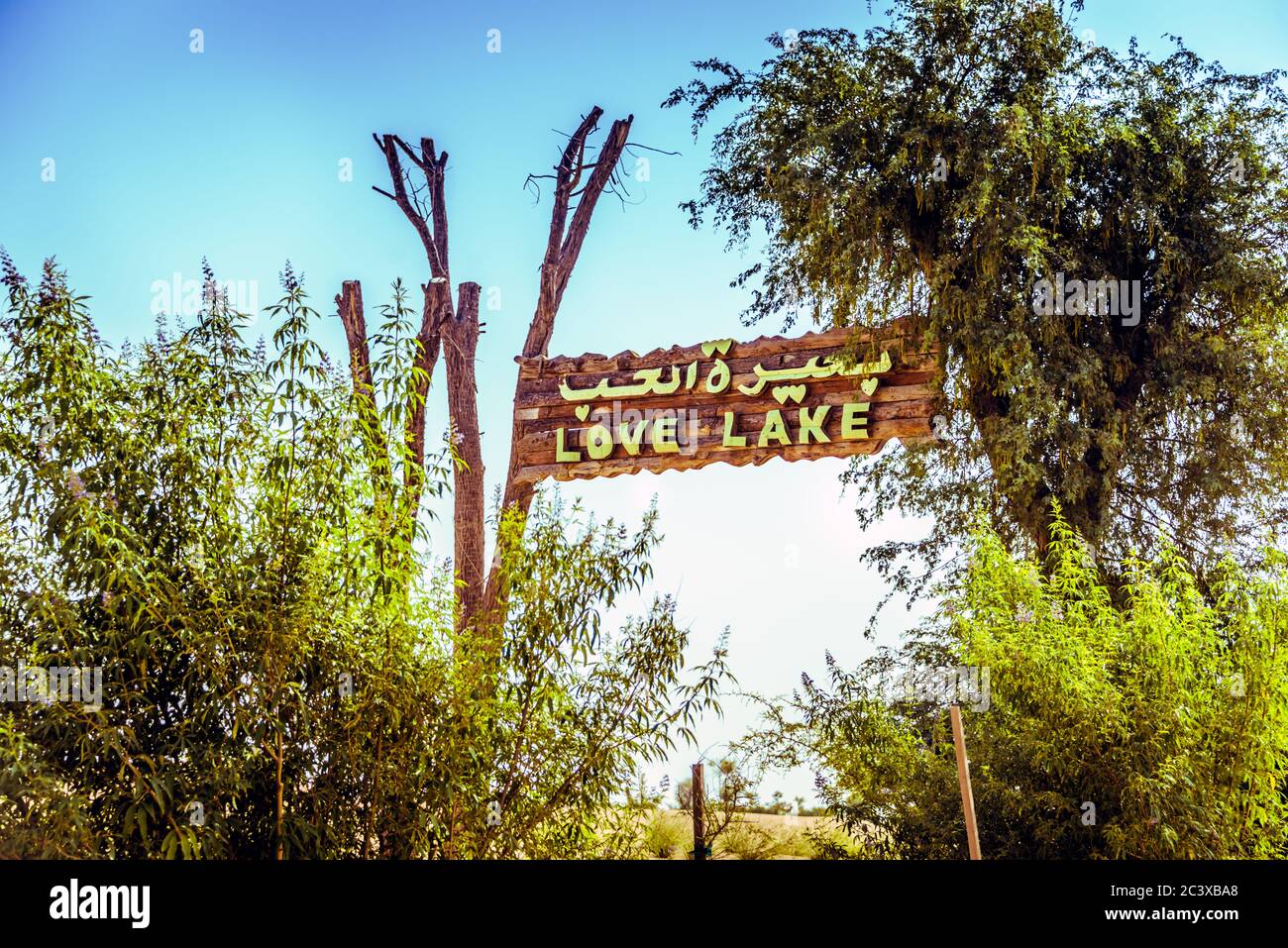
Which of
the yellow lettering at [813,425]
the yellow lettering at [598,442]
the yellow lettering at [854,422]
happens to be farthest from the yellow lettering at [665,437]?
the yellow lettering at [854,422]

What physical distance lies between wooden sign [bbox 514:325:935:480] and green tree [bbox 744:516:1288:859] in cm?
136

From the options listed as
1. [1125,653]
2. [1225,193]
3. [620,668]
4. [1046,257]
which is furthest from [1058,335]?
[620,668]

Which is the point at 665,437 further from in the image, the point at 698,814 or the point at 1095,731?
the point at 1095,731

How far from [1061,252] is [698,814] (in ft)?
12.0

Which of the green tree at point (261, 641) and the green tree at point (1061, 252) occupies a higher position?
the green tree at point (1061, 252)

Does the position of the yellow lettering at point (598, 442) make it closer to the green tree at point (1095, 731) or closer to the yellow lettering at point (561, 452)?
the yellow lettering at point (561, 452)

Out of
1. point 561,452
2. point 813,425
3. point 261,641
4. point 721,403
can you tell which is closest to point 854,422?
point 813,425

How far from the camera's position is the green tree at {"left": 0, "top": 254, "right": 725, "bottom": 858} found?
4078 millimetres

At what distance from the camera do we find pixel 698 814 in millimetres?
6762

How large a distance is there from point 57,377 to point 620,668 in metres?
2.43

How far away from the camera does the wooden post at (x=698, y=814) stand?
6.69m

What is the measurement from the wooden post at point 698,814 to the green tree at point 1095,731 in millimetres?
970

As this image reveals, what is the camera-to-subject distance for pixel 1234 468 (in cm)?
679

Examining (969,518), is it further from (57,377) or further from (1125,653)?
(57,377)
